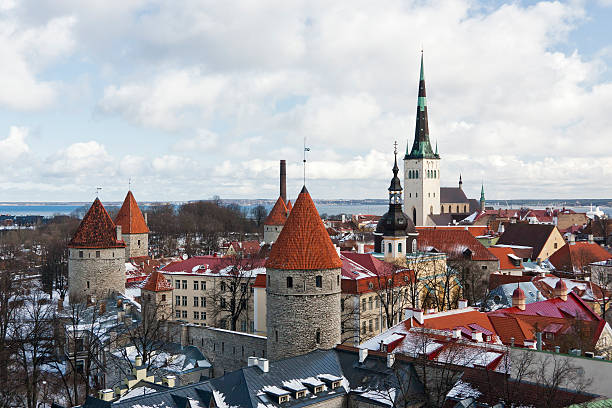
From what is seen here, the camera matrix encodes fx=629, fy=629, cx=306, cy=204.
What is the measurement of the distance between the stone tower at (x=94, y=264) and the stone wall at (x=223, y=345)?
13456mm

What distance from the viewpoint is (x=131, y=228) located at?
6262 centimetres

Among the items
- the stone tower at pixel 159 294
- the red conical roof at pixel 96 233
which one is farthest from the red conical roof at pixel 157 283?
the red conical roof at pixel 96 233

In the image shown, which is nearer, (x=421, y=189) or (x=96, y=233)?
(x=96, y=233)

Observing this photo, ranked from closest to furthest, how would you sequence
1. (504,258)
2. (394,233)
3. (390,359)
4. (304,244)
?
1. (390,359)
2. (304,244)
3. (394,233)
4. (504,258)

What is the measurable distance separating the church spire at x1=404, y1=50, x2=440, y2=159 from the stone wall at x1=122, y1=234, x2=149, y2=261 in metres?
46.4

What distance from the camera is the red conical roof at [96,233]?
46.3m

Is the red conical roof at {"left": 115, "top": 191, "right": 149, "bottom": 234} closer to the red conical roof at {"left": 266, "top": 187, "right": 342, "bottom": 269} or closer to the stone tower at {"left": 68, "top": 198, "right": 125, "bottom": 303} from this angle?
the stone tower at {"left": 68, "top": 198, "right": 125, "bottom": 303}

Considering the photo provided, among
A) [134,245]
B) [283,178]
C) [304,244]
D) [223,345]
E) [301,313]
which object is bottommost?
[223,345]

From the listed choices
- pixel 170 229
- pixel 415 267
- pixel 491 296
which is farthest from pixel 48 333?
pixel 170 229

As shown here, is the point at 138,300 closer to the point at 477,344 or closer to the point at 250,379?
the point at 250,379

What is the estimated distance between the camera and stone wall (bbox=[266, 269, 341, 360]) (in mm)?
25031

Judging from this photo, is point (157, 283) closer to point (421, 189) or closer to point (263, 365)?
point (263, 365)

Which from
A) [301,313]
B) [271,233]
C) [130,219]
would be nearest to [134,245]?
[130,219]

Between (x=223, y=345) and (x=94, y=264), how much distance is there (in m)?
18.5
